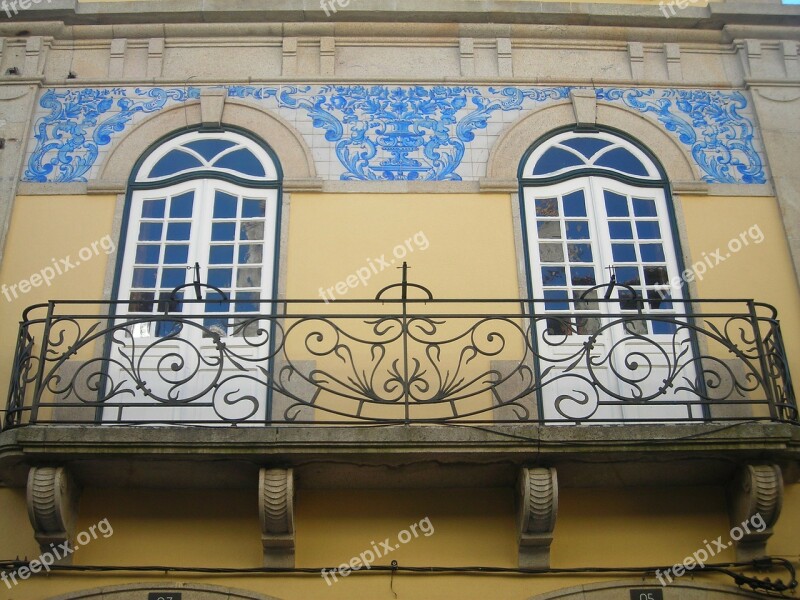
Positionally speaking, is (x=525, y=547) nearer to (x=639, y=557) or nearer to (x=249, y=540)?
(x=639, y=557)

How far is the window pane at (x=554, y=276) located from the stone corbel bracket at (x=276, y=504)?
2928 millimetres

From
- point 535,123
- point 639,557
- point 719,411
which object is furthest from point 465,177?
point 639,557

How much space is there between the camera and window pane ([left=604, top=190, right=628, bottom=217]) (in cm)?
955

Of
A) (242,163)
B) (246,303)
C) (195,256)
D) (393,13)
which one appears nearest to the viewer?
(246,303)

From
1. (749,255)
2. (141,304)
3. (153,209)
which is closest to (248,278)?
(141,304)

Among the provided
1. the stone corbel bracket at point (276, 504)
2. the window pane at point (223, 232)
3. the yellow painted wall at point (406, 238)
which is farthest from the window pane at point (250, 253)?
the stone corbel bracket at point (276, 504)

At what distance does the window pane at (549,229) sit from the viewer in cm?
941

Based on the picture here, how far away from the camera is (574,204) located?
9.60 meters

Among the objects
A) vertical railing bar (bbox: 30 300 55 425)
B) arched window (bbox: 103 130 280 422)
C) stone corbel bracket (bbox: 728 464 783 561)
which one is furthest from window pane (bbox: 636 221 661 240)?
vertical railing bar (bbox: 30 300 55 425)

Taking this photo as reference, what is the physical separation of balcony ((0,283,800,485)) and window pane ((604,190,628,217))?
93 centimetres

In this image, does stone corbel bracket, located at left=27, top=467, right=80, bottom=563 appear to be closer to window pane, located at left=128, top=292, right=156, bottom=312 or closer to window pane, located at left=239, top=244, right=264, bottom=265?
window pane, located at left=128, top=292, right=156, bottom=312

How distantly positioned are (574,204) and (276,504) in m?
3.95

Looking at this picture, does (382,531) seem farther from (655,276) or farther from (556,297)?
(655,276)

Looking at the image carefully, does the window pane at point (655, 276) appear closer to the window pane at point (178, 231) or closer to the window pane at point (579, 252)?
the window pane at point (579, 252)
